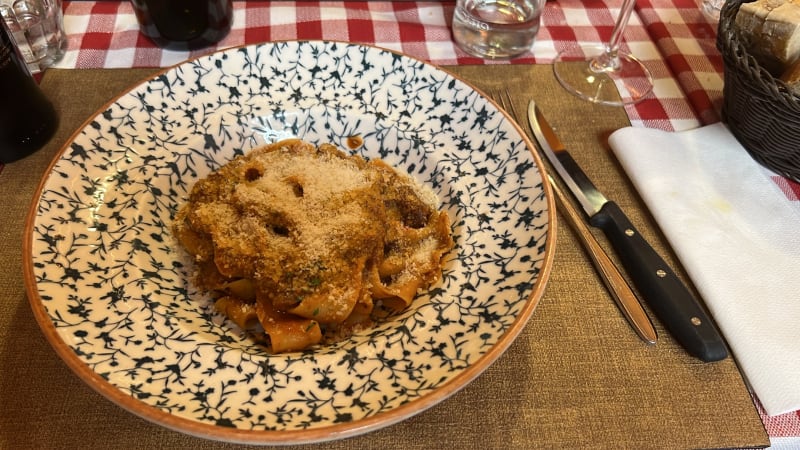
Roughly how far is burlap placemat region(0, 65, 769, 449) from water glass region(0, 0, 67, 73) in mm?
639

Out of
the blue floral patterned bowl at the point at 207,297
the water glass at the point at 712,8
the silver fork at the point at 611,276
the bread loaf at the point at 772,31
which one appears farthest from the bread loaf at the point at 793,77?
the water glass at the point at 712,8

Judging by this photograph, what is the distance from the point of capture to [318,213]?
106cm

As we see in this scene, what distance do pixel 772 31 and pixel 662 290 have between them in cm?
73

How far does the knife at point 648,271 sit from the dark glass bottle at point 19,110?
1317 millimetres

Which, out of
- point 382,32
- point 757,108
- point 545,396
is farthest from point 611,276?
point 382,32

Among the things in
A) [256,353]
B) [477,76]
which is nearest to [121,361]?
[256,353]

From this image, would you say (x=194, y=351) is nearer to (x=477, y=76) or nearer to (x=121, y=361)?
(x=121, y=361)

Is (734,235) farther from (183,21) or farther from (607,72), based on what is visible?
(183,21)

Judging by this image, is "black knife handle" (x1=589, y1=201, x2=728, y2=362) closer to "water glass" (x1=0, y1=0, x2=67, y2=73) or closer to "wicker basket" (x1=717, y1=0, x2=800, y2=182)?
"wicker basket" (x1=717, y1=0, x2=800, y2=182)

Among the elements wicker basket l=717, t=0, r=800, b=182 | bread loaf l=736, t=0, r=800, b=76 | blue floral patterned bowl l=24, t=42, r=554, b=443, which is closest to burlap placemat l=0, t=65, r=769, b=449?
blue floral patterned bowl l=24, t=42, r=554, b=443

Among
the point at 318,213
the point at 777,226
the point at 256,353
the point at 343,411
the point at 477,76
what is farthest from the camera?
the point at 477,76

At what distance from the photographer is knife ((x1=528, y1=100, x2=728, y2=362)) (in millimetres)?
1107

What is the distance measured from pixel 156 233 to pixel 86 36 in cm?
104

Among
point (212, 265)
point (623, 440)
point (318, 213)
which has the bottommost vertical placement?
point (623, 440)
